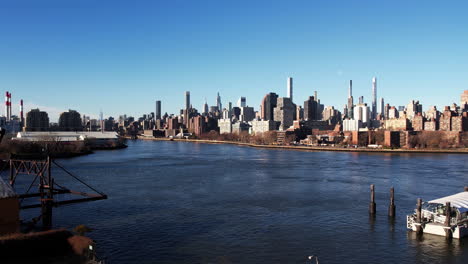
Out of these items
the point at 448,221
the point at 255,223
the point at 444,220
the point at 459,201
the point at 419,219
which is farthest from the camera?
the point at 255,223

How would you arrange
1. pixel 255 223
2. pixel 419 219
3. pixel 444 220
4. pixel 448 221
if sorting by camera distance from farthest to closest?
pixel 255 223
pixel 444 220
pixel 419 219
pixel 448 221

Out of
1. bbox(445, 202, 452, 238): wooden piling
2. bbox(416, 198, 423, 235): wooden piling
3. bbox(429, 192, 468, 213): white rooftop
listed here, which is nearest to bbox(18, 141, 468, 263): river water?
bbox(416, 198, 423, 235): wooden piling

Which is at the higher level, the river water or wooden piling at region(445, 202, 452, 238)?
wooden piling at region(445, 202, 452, 238)

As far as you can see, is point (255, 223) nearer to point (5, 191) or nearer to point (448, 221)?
point (448, 221)

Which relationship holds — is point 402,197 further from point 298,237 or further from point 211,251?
point 211,251

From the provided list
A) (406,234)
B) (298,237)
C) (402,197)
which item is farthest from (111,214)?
(402,197)

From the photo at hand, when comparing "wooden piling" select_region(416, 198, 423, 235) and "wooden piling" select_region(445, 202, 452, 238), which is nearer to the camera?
"wooden piling" select_region(445, 202, 452, 238)

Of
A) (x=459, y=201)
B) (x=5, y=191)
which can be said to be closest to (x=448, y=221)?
(x=459, y=201)

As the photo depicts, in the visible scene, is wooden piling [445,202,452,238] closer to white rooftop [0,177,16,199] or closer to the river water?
the river water
